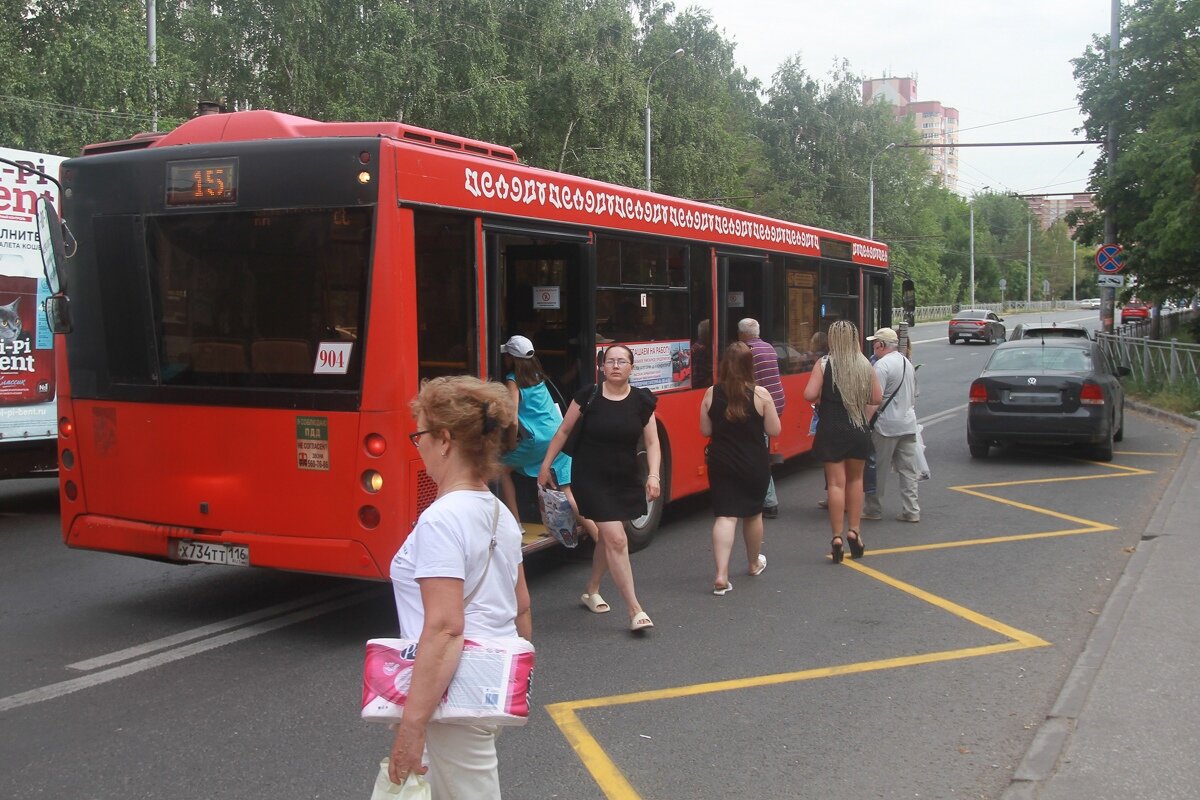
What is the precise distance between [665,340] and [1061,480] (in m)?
5.88

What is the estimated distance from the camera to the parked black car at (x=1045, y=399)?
1288cm

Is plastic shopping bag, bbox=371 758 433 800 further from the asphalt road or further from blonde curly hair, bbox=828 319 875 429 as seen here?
blonde curly hair, bbox=828 319 875 429

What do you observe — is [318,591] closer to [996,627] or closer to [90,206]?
[90,206]

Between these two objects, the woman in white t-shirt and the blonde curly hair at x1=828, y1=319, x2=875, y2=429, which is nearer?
the woman in white t-shirt

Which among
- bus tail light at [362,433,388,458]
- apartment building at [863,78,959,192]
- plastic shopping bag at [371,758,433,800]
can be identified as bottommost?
plastic shopping bag at [371,758,433,800]

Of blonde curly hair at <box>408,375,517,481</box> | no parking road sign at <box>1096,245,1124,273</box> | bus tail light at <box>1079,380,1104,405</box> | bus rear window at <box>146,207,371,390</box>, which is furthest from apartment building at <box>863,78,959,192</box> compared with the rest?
blonde curly hair at <box>408,375,517,481</box>

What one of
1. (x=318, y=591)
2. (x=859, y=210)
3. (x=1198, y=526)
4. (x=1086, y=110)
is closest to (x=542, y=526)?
(x=318, y=591)

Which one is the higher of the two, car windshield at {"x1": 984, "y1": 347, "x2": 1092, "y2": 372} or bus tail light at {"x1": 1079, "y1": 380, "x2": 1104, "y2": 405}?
car windshield at {"x1": 984, "y1": 347, "x2": 1092, "y2": 372}

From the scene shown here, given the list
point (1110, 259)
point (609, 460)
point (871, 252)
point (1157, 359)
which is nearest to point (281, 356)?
point (609, 460)

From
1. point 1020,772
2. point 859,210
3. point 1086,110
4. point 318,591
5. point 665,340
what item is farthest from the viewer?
point 859,210

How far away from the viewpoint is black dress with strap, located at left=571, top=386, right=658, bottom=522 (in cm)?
621

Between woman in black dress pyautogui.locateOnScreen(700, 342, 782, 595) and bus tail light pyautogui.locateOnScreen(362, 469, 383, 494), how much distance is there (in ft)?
7.41

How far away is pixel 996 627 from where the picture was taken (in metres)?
6.43

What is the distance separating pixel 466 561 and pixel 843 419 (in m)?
5.94
